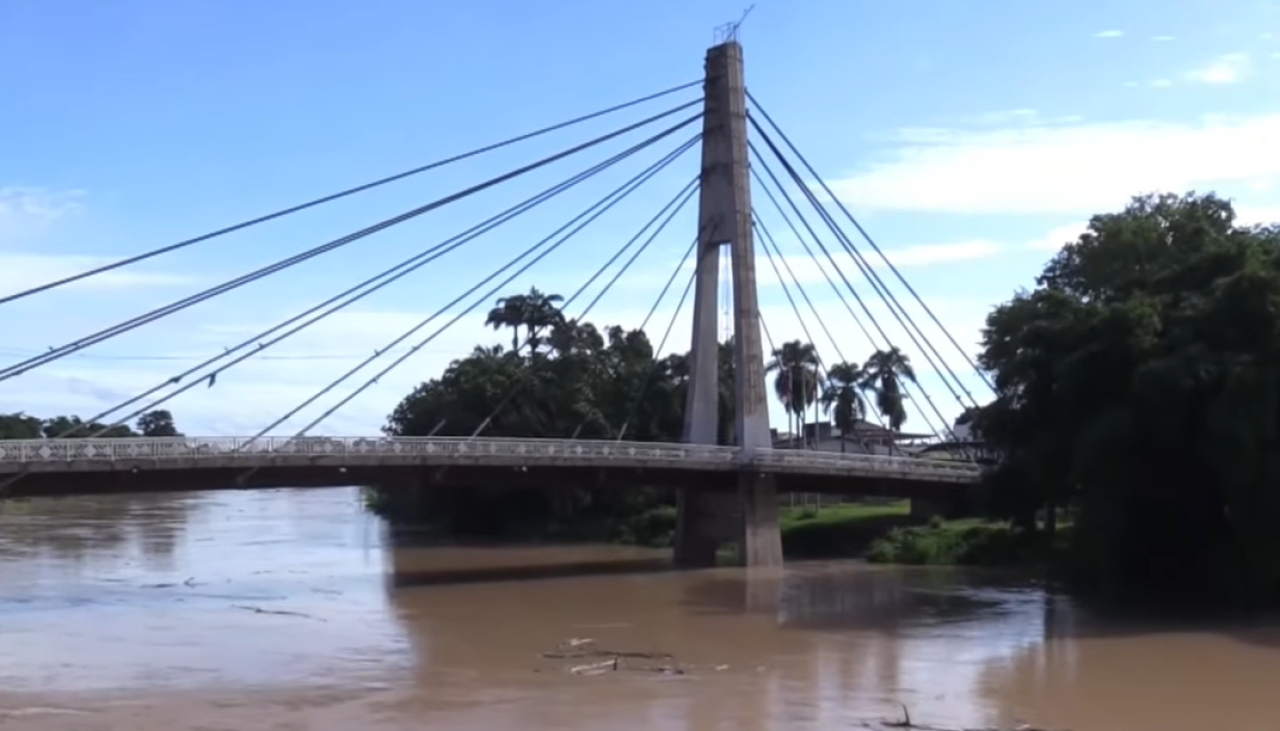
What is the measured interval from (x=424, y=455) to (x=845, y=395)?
60235 mm

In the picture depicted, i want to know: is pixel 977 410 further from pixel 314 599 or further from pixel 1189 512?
pixel 314 599

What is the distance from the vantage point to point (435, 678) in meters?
25.3

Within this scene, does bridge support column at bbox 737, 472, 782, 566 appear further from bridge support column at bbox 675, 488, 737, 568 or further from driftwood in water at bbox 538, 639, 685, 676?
driftwood in water at bbox 538, 639, 685, 676

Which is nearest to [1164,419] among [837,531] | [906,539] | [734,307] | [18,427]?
[734,307]

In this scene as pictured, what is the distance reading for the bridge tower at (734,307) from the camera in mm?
48375

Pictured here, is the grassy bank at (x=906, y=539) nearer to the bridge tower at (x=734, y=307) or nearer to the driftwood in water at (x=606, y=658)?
the bridge tower at (x=734, y=307)

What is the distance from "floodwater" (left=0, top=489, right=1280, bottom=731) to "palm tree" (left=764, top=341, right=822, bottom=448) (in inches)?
1567

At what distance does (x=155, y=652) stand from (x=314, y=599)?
34.7 feet

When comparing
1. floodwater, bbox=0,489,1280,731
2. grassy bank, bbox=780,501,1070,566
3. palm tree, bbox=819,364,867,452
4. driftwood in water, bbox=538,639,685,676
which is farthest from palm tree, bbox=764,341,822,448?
driftwood in water, bbox=538,639,685,676

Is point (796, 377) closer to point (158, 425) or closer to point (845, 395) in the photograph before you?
point (845, 395)

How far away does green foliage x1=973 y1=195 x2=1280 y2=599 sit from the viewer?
32031 millimetres

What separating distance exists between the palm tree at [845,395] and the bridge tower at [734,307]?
47.2 m

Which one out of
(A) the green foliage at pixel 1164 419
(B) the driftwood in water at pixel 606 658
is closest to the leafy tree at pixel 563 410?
(A) the green foliage at pixel 1164 419

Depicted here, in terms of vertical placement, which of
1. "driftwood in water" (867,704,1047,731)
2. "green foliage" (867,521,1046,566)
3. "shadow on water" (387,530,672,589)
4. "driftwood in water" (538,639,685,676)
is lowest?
"driftwood in water" (867,704,1047,731)
